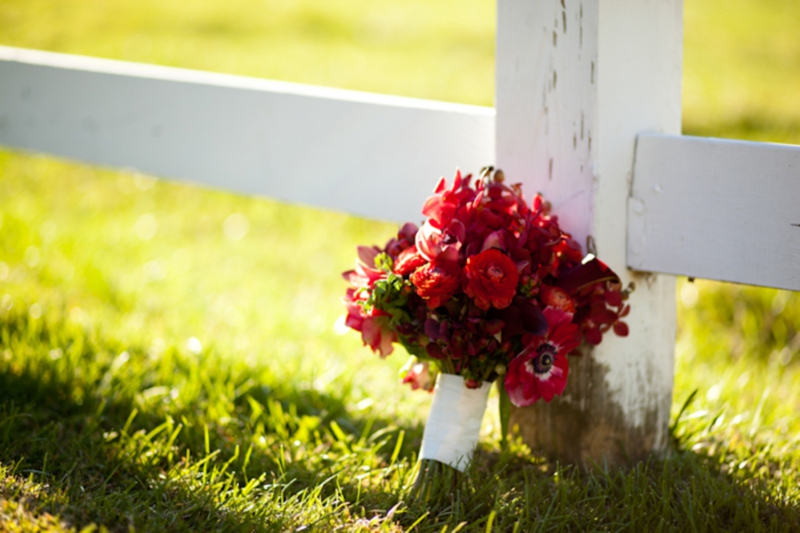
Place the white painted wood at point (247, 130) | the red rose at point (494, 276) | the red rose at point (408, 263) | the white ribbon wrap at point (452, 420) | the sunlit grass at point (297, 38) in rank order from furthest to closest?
the sunlit grass at point (297, 38) < the white painted wood at point (247, 130) < the white ribbon wrap at point (452, 420) < the red rose at point (408, 263) < the red rose at point (494, 276)

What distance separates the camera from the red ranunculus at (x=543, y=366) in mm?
1408

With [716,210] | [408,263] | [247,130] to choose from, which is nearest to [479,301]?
[408,263]

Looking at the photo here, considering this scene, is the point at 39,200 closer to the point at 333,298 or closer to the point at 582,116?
the point at 333,298

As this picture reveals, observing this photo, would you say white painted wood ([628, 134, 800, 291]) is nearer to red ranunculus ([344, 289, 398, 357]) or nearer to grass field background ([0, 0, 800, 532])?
grass field background ([0, 0, 800, 532])

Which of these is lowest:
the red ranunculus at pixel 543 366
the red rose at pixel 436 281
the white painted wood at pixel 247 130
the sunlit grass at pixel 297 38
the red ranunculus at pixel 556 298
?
the red ranunculus at pixel 543 366

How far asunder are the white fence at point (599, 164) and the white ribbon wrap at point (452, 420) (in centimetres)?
29

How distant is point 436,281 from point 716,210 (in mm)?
680

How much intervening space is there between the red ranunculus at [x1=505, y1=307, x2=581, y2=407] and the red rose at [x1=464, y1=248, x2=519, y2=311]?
141 millimetres

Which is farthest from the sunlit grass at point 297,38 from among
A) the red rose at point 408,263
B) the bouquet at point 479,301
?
the red rose at point 408,263

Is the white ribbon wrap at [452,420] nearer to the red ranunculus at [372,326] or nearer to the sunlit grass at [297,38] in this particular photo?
the red ranunculus at [372,326]

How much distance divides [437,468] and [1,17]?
355 inches

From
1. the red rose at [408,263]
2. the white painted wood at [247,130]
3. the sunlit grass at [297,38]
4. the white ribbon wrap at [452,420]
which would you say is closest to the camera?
the red rose at [408,263]

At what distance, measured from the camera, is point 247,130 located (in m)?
2.26

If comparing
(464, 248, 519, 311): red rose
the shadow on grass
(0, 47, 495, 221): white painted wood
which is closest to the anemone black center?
(464, 248, 519, 311): red rose
